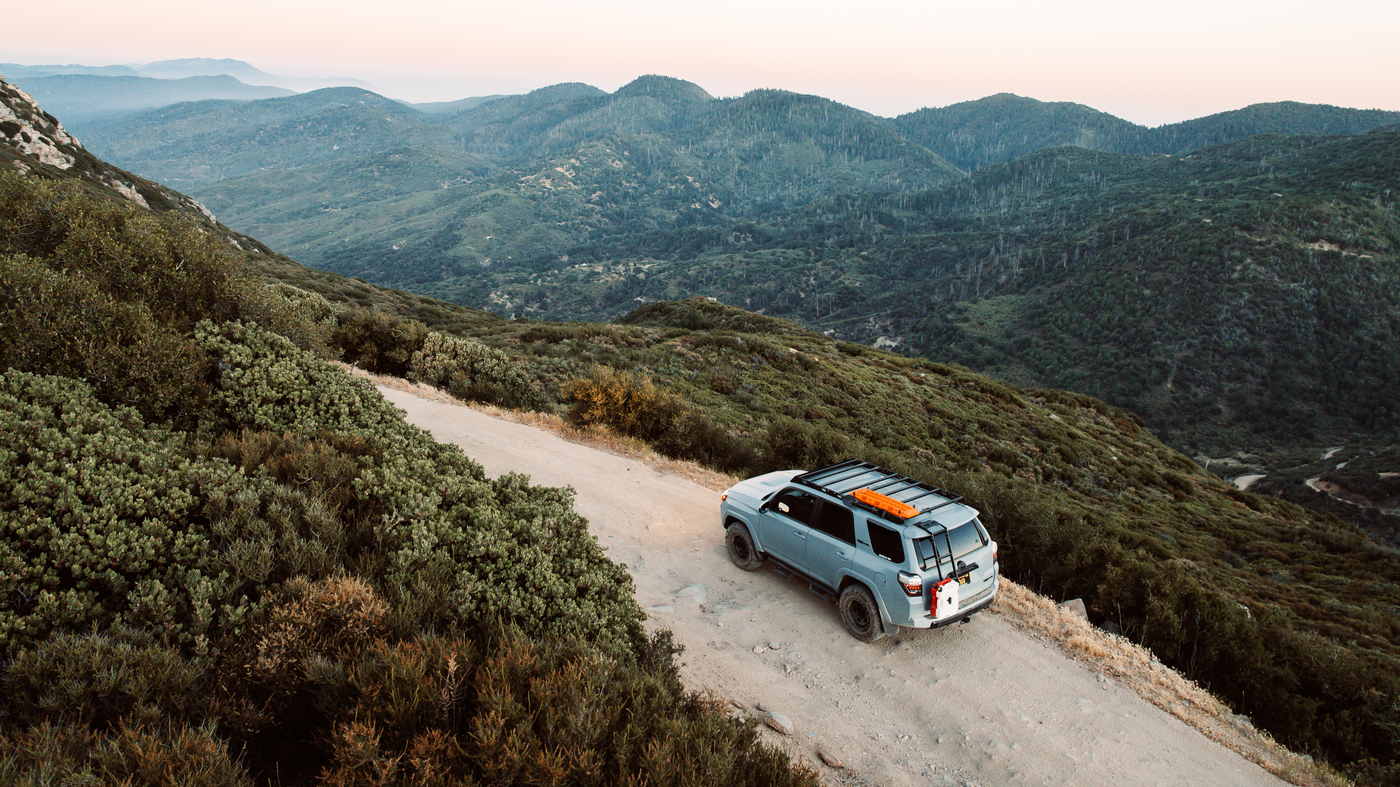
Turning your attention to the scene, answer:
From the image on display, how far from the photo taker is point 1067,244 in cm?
14312

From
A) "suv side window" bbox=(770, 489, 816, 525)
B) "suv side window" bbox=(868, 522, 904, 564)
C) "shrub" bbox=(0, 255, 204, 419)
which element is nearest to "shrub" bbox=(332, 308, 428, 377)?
"shrub" bbox=(0, 255, 204, 419)

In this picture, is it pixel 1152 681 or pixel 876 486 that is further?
pixel 876 486

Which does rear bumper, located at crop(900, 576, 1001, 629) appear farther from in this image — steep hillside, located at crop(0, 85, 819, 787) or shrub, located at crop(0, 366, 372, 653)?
shrub, located at crop(0, 366, 372, 653)

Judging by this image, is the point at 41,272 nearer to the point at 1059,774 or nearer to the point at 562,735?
the point at 562,735

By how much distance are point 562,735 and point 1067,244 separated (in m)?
171

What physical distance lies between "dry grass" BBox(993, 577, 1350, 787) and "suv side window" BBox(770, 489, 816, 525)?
3006 mm

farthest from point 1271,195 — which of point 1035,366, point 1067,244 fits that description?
point 1035,366

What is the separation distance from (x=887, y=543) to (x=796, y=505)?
1.51 metres

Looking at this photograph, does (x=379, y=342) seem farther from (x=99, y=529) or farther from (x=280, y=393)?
(x=99, y=529)

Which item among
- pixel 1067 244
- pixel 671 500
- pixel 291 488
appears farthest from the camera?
pixel 1067 244

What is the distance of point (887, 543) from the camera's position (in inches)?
278

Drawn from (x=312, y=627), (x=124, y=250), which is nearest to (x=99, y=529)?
(x=312, y=627)

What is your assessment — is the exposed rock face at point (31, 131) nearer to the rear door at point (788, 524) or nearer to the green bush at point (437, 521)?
the green bush at point (437, 521)

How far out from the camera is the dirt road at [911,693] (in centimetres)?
561
